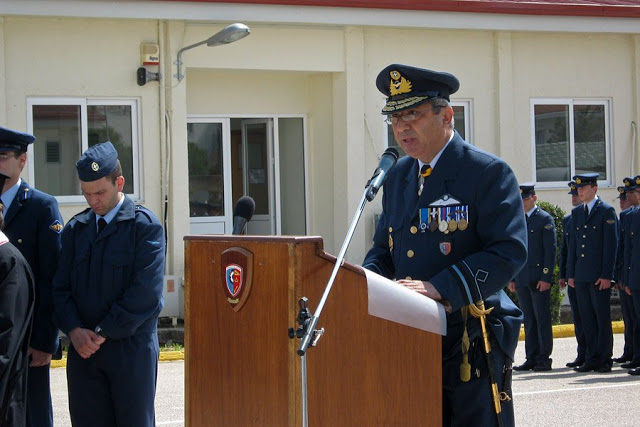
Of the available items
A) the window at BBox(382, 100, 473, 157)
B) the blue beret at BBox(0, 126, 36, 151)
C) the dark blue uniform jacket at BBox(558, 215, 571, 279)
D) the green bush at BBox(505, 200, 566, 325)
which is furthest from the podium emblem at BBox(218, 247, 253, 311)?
the window at BBox(382, 100, 473, 157)

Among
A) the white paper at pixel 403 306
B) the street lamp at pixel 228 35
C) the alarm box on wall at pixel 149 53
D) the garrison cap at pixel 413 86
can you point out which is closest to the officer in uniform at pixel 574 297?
the street lamp at pixel 228 35

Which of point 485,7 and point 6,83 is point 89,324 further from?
point 485,7

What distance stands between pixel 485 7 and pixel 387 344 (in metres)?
11.7

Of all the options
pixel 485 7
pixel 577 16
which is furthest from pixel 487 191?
pixel 577 16

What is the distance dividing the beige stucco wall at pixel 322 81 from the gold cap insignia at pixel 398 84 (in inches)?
365

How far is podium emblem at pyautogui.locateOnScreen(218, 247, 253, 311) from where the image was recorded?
143 inches

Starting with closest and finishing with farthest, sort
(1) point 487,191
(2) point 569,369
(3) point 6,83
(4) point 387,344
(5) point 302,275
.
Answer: (5) point 302,275, (4) point 387,344, (1) point 487,191, (2) point 569,369, (3) point 6,83

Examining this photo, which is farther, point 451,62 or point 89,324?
point 451,62

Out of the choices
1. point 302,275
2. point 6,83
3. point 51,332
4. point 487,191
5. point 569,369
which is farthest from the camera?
point 6,83

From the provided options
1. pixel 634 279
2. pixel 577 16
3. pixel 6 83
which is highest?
pixel 577 16

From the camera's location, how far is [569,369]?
37.8 feet

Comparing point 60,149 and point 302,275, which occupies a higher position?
point 60,149

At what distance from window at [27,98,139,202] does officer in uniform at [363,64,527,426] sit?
938 centimetres

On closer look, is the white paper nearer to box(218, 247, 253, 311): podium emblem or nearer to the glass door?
box(218, 247, 253, 311): podium emblem
